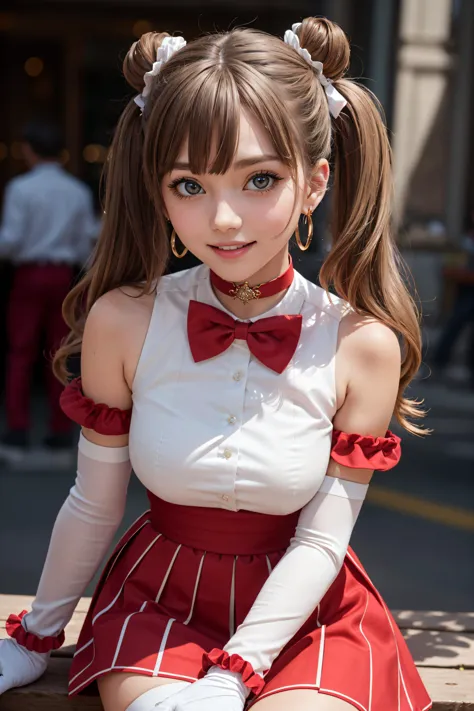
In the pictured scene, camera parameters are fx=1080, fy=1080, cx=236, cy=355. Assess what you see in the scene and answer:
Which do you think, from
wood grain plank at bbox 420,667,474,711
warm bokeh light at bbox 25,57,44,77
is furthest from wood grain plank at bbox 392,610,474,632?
warm bokeh light at bbox 25,57,44,77

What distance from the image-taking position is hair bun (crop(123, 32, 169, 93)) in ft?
6.49

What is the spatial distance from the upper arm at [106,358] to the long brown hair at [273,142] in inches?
3.4

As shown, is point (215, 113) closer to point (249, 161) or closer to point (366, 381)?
point (249, 161)

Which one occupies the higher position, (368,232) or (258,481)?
(368,232)

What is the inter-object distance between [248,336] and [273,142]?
353 millimetres

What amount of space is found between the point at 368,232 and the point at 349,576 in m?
0.66

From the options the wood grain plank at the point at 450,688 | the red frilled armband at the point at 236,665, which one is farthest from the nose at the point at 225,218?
the wood grain plank at the point at 450,688

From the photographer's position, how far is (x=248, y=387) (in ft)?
6.40

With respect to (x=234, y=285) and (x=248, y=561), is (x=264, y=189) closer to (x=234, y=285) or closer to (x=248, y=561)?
(x=234, y=285)

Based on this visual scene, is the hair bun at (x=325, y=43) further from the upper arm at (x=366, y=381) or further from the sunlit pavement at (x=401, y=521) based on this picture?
the sunlit pavement at (x=401, y=521)

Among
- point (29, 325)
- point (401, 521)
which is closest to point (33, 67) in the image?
point (29, 325)

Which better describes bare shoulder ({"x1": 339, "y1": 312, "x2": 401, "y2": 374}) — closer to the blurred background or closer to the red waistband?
the red waistband

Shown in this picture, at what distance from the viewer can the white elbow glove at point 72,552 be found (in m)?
2.04

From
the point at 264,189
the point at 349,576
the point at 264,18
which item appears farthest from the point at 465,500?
the point at 264,18
